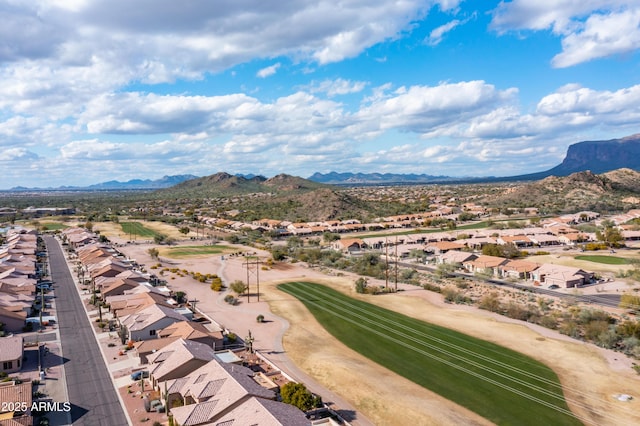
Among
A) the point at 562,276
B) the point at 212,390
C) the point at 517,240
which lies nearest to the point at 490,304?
the point at 562,276

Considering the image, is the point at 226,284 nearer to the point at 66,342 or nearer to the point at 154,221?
the point at 66,342

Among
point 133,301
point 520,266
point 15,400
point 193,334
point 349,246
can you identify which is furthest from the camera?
point 349,246

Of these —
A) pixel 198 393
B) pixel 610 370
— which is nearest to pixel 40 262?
pixel 198 393

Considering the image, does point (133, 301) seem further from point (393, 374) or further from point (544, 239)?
point (544, 239)

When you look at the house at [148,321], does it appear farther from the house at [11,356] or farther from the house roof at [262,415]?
the house roof at [262,415]

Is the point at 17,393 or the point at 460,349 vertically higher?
the point at 17,393
